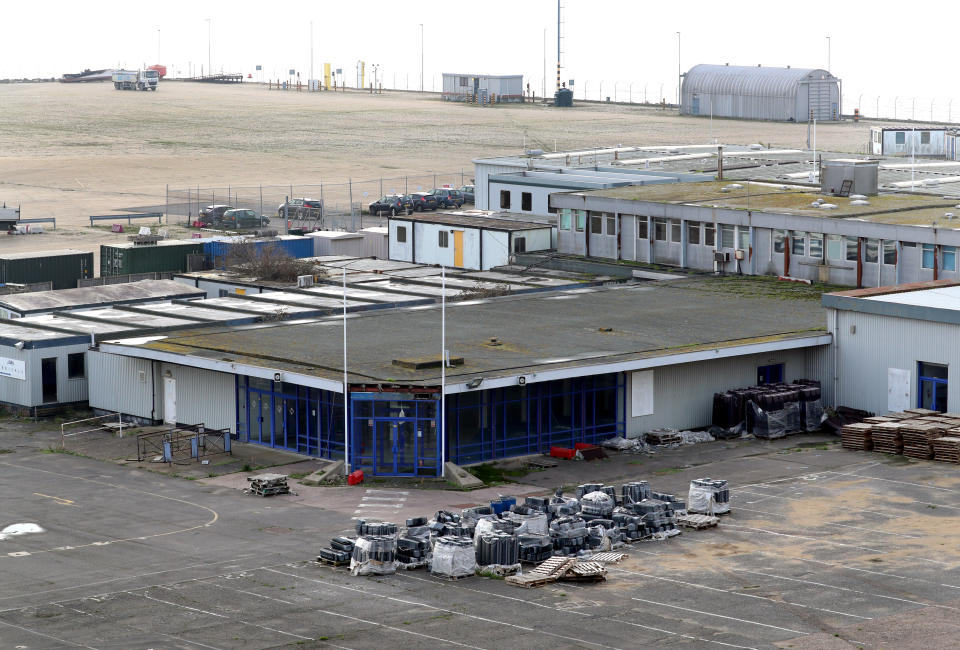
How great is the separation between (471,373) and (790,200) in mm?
29385

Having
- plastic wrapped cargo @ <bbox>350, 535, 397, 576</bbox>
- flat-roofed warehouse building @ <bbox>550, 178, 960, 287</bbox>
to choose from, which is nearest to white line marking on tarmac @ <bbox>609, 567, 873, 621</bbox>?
plastic wrapped cargo @ <bbox>350, 535, 397, 576</bbox>

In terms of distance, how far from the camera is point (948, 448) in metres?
47.2

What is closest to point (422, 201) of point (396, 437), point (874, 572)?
point (396, 437)

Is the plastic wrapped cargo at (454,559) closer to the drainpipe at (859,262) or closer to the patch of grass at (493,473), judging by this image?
the patch of grass at (493,473)

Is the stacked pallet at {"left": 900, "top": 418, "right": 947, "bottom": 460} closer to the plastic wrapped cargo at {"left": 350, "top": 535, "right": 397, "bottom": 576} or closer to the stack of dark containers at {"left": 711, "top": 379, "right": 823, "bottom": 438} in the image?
the stack of dark containers at {"left": 711, "top": 379, "right": 823, "bottom": 438}

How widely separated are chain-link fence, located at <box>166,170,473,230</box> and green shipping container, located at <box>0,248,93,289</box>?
Result: 82.8 ft

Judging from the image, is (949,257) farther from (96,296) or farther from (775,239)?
(96,296)

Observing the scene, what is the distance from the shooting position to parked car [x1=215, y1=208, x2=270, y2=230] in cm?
10819

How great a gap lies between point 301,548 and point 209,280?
3600 cm

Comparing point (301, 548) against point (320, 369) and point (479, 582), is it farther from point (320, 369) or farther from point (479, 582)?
point (320, 369)

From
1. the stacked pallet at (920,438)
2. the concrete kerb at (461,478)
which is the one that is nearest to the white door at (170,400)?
the concrete kerb at (461,478)

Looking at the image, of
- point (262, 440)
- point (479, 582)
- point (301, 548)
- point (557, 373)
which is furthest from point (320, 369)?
point (479, 582)

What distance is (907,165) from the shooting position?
91.5 meters

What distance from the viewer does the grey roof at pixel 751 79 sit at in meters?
154
